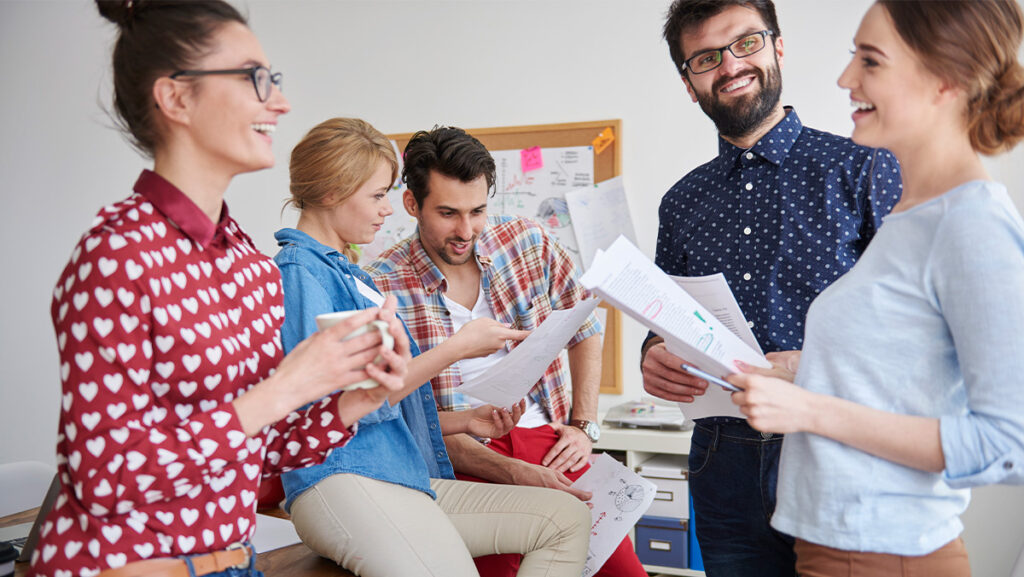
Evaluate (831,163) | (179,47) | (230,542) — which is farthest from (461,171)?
(230,542)

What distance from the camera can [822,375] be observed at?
42.5 inches

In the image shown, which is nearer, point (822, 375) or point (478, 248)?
point (822, 375)

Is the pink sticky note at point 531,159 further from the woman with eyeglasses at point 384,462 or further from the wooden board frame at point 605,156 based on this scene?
the woman with eyeglasses at point 384,462

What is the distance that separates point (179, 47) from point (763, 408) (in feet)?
3.07

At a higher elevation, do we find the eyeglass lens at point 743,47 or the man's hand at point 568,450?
the eyeglass lens at point 743,47

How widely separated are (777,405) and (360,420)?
2.72 feet

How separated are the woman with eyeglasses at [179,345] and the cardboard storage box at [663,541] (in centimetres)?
207

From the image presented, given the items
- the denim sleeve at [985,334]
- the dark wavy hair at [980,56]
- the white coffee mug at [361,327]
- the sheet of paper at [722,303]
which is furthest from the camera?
the sheet of paper at [722,303]

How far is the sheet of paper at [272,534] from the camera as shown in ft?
5.73

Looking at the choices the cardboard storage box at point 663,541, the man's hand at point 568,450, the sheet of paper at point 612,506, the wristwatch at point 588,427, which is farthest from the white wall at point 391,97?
the sheet of paper at point 612,506

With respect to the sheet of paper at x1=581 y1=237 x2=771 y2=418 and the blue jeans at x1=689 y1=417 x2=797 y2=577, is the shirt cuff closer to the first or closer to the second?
the sheet of paper at x1=581 y1=237 x2=771 y2=418

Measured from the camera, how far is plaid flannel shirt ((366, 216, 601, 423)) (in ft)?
7.28

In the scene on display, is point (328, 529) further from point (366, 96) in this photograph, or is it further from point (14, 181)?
point (14, 181)

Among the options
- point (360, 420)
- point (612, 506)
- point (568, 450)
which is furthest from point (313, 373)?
point (568, 450)
